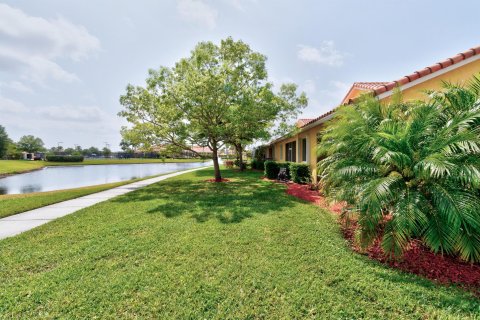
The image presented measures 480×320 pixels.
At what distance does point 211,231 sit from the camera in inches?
221

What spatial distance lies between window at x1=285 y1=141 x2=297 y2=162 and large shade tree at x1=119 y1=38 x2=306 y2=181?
2.86 m

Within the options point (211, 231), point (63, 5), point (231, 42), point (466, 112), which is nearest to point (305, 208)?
point (211, 231)

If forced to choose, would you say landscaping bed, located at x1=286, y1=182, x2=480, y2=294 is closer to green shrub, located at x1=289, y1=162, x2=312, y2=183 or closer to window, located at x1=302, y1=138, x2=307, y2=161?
green shrub, located at x1=289, y1=162, x2=312, y2=183

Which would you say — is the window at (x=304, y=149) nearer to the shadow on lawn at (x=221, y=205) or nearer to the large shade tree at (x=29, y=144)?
the shadow on lawn at (x=221, y=205)

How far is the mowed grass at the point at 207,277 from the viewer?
281cm

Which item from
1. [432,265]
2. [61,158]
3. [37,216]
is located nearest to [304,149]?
[432,265]

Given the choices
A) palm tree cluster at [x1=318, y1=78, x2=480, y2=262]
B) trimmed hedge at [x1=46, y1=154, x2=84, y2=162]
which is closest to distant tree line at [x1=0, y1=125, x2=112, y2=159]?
trimmed hedge at [x1=46, y1=154, x2=84, y2=162]

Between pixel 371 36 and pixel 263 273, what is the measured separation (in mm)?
12734

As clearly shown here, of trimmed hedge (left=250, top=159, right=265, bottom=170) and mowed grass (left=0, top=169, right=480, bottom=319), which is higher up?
trimmed hedge (left=250, top=159, right=265, bottom=170)

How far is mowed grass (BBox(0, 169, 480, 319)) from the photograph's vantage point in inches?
111

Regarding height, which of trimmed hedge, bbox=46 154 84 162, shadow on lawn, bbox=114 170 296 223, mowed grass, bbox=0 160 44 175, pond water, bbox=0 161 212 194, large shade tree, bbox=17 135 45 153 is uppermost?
large shade tree, bbox=17 135 45 153

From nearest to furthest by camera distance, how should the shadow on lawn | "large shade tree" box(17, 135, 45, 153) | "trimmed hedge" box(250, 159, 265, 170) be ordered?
1. the shadow on lawn
2. "trimmed hedge" box(250, 159, 265, 170)
3. "large shade tree" box(17, 135, 45, 153)

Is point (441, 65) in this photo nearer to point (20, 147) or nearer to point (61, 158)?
point (61, 158)

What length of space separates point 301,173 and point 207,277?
10.1 m
